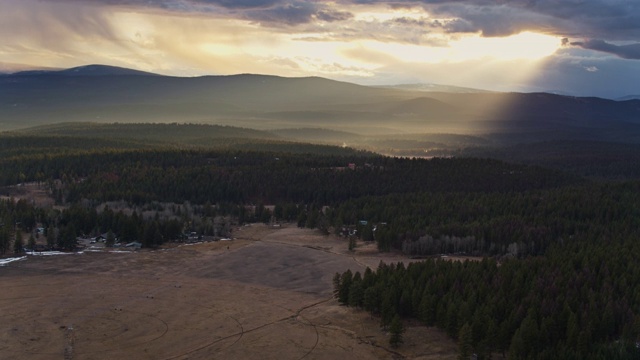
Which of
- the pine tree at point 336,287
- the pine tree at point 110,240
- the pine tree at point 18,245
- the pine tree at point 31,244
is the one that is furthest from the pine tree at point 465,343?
the pine tree at point 31,244

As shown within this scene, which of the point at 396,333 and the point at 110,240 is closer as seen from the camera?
the point at 396,333

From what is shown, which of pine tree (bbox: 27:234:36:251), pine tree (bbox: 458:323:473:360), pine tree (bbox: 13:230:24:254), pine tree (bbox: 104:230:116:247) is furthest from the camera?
pine tree (bbox: 104:230:116:247)

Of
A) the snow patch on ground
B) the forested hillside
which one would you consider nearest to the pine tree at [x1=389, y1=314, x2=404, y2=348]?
the forested hillside

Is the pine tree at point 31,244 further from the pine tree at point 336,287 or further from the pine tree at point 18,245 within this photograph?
the pine tree at point 336,287

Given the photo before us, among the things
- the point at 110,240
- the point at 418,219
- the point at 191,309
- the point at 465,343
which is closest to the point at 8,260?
the point at 110,240

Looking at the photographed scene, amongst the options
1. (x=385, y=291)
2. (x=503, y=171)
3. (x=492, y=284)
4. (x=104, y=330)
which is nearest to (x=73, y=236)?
(x=104, y=330)

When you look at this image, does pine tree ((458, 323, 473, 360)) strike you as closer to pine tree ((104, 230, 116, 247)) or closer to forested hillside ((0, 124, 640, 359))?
forested hillside ((0, 124, 640, 359))

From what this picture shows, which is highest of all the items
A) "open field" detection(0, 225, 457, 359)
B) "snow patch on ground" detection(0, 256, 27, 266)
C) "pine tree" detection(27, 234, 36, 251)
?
"pine tree" detection(27, 234, 36, 251)

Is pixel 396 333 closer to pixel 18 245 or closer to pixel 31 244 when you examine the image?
pixel 18 245
